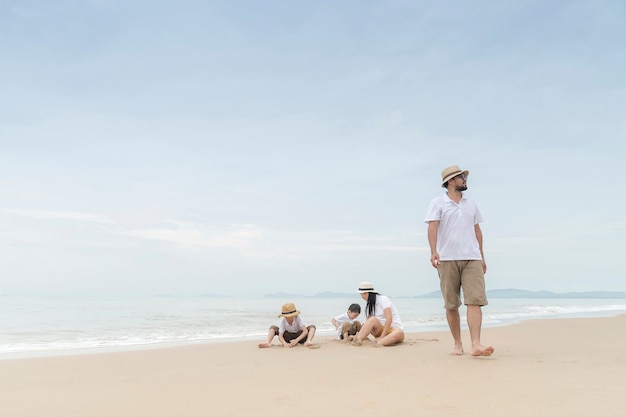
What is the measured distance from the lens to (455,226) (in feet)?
16.8

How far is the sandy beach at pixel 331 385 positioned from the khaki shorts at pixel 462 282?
55cm

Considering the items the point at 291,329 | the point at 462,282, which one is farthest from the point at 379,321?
the point at 462,282

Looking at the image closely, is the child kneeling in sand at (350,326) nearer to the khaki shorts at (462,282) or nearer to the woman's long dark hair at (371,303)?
the woman's long dark hair at (371,303)

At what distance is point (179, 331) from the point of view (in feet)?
38.3

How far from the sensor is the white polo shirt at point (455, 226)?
505cm

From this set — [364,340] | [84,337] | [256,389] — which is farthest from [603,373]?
[84,337]

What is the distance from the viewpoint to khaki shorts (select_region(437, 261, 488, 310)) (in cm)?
493

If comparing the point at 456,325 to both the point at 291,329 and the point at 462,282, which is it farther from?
the point at 291,329

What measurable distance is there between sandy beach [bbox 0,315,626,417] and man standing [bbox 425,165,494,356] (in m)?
0.49

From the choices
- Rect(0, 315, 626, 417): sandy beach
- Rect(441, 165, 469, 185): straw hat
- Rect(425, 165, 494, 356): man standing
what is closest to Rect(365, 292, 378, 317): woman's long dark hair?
Rect(0, 315, 626, 417): sandy beach

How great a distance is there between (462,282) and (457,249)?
0.33 metres

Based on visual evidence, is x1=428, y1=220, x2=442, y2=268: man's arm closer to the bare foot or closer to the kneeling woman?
the bare foot

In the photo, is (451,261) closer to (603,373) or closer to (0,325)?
(603,373)

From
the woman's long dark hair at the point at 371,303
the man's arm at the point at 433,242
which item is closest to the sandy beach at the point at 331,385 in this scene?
the man's arm at the point at 433,242
